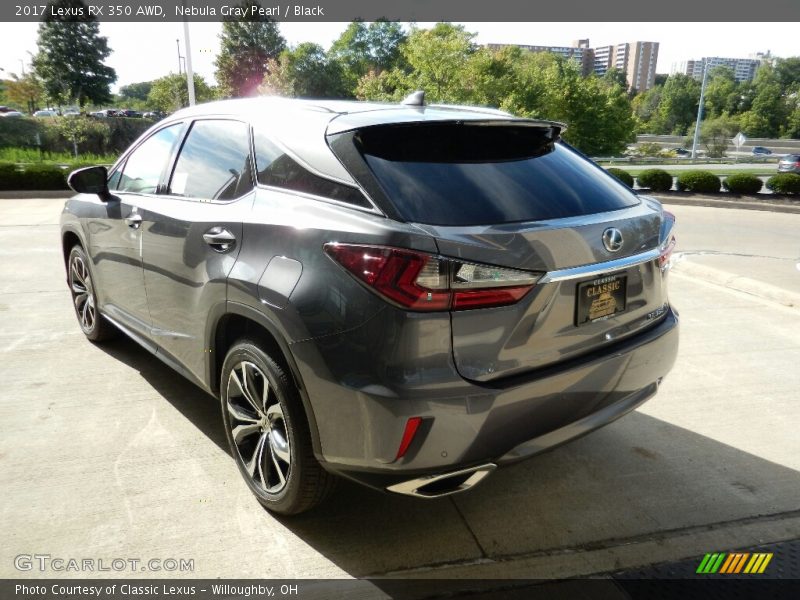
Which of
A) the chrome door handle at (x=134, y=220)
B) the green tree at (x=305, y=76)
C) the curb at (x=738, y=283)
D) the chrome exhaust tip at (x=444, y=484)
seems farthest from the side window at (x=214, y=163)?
the green tree at (x=305, y=76)

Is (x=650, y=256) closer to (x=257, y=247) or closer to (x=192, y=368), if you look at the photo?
(x=257, y=247)

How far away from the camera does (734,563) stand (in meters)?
2.46

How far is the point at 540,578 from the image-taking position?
236 cm

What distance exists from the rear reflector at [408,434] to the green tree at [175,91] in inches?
2256

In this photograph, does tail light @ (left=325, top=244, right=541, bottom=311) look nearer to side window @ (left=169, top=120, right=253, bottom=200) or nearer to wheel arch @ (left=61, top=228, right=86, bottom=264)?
side window @ (left=169, top=120, right=253, bottom=200)

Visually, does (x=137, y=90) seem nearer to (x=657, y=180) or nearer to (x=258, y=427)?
(x=657, y=180)

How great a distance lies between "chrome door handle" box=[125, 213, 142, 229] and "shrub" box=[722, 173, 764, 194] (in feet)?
58.3

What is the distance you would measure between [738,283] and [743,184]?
491 inches

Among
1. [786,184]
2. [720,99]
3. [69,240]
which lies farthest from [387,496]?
[720,99]

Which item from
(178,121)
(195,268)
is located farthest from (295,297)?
(178,121)

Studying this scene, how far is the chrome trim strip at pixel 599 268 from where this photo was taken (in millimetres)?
2186

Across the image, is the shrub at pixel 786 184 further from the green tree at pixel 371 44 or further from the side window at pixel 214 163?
the green tree at pixel 371 44

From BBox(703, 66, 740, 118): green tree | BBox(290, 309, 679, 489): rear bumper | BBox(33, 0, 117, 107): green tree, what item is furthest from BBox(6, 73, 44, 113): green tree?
BBox(703, 66, 740, 118): green tree

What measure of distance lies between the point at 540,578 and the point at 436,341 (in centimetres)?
109
